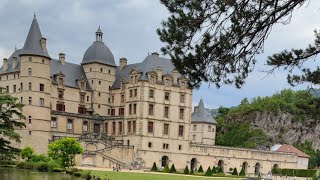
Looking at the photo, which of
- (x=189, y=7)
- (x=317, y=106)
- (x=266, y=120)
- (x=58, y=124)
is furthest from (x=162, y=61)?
(x=189, y=7)

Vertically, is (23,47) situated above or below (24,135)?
above

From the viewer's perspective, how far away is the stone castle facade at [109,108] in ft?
200

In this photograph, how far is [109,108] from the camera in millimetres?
70688

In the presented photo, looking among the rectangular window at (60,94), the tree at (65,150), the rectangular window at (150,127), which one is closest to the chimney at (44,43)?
the rectangular window at (60,94)

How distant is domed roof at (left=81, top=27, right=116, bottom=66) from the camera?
229 ft

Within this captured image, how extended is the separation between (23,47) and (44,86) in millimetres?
4981

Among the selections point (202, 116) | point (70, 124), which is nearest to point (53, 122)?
point (70, 124)

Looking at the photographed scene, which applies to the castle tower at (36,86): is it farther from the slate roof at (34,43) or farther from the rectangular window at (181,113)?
the rectangular window at (181,113)

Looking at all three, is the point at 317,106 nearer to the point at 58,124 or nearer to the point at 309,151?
the point at 58,124

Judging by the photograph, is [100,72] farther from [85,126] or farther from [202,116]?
[202,116]

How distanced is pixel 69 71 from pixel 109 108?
7057 mm

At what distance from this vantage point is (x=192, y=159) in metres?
68.3

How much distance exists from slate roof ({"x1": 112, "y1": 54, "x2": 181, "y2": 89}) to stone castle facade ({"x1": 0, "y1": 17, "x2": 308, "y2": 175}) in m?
0.14

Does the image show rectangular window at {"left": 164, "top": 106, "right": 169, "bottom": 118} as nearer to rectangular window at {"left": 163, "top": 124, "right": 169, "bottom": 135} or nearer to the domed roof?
rectangular window at {"left": 163, "top": 124, "right": 169, "bottom": 135}
